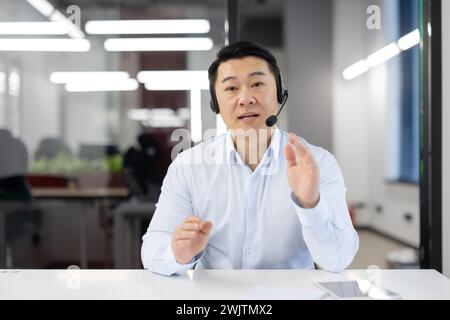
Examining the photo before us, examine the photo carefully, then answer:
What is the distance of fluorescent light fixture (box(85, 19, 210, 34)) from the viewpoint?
103 inches

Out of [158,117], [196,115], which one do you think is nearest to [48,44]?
[158,117]

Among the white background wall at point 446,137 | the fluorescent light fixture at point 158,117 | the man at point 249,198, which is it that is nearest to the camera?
the man at point 249,198

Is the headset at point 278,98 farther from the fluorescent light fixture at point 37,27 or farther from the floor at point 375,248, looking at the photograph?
the fluorescent light fixture at point 37,27

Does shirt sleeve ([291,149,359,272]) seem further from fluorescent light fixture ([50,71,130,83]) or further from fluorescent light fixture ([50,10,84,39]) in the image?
fluorescent light fixture ([50,10,84,39])

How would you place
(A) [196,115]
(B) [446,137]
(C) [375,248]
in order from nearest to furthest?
1. (B) [446,137]
2. (A) [196,115]
3. (C) [375,248]

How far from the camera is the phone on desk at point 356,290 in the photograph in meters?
1.07

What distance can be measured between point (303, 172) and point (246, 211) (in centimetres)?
36

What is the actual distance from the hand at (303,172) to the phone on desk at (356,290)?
0.22m

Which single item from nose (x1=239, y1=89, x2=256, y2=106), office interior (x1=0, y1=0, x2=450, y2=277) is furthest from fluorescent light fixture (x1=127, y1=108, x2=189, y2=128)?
nose (x1=239, y1=89, x2=256, y2=106)

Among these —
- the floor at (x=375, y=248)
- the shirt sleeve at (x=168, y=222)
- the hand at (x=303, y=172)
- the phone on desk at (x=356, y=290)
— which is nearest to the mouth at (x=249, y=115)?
the shirt sleeve at (x=168, y=222)

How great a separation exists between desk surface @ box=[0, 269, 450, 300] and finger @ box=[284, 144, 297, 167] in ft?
0.99

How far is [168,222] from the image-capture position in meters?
1.51

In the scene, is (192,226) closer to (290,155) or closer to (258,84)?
(290,155)

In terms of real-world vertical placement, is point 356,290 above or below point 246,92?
below
